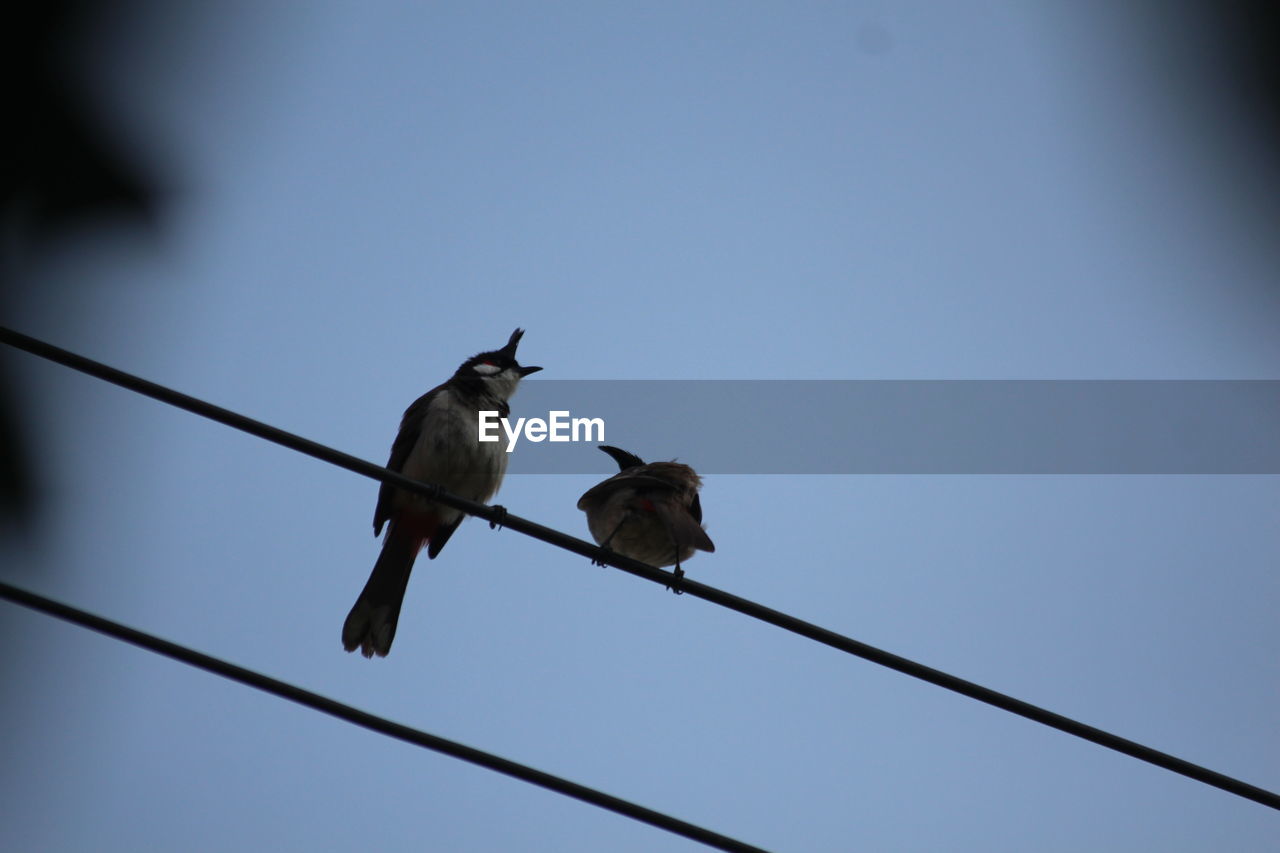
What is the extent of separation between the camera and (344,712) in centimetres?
312

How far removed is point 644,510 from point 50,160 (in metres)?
3.27

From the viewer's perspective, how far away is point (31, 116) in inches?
187

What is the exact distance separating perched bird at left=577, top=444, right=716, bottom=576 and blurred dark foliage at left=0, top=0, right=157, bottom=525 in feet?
9.54

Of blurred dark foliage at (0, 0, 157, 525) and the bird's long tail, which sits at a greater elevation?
blurred dark foliage at (0, 0, 157, 525)

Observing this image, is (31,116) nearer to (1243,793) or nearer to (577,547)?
(577,547)

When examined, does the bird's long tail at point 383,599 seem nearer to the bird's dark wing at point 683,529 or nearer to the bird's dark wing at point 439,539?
the bird's dark wing at point 439,539

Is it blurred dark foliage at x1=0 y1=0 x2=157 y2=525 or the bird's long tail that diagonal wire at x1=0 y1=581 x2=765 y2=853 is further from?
the bird's long tail

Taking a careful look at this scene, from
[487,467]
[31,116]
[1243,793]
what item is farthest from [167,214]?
[1243,793]

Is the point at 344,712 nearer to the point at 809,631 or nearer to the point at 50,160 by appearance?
the point at 809,631

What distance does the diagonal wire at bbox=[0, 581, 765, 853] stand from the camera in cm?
307

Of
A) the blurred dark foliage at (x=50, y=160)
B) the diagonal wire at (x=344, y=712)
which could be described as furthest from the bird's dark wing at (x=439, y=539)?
the diagonal wire at (x=344, y=712)

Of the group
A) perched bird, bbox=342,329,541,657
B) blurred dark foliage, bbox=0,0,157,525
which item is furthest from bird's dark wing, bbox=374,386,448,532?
blurred dark foliage, bbox=0,0,157,525

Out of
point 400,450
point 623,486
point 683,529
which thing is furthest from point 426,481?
point 683,529

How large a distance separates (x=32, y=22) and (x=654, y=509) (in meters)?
3.58
